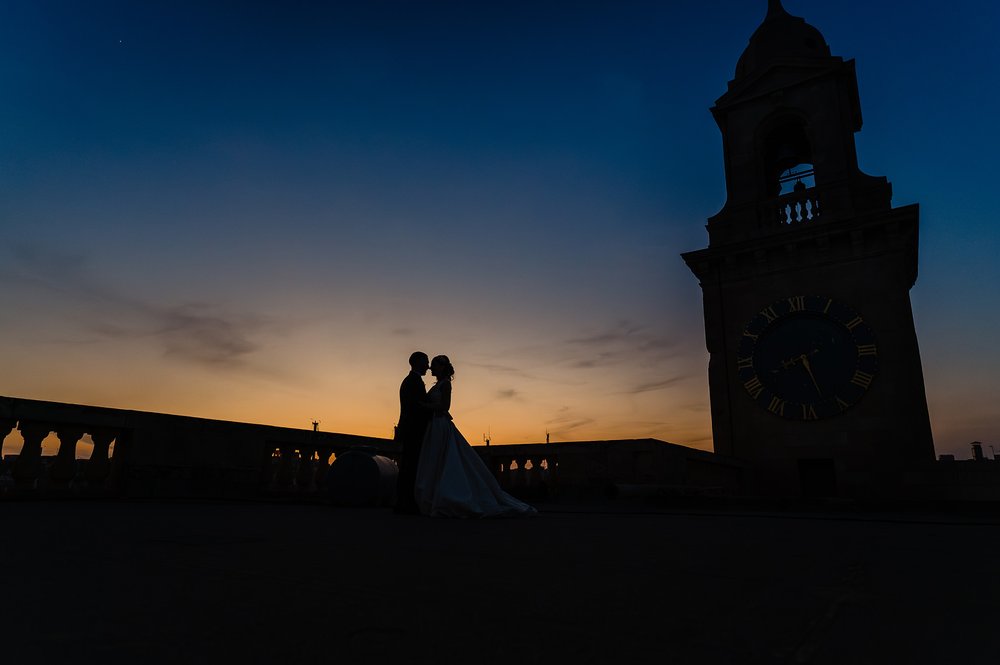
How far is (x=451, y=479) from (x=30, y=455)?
5225mm

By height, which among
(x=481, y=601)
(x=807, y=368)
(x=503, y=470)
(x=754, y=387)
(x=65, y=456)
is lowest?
(x=481, y=601)

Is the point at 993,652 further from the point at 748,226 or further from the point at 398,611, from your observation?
the point at 748,226

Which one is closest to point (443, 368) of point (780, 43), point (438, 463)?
point (438, 463)

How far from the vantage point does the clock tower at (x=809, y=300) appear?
13.7 metres

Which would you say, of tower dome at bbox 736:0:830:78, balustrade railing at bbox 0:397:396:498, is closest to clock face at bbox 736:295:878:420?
tower dome at bbox 736:0:830:78

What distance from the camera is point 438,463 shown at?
22.5 ft

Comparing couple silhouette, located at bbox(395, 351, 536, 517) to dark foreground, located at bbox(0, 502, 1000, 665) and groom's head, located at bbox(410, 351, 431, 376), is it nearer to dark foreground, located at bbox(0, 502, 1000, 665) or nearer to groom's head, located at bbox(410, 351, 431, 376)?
groom's head, located at bbox(410, 351, 431, 376)

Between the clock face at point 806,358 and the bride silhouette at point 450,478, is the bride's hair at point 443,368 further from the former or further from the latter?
the clock face at point 806,358

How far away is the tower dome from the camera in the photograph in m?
17.9

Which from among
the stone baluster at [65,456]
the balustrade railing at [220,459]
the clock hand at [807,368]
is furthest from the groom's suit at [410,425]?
the clock hand at [807,368]

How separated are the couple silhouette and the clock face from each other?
1058 cm

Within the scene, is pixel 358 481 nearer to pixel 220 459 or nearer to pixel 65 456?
pixel 220 459

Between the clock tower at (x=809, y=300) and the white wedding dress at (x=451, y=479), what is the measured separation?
10384 mm

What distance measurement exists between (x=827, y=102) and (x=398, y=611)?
19357 mm
